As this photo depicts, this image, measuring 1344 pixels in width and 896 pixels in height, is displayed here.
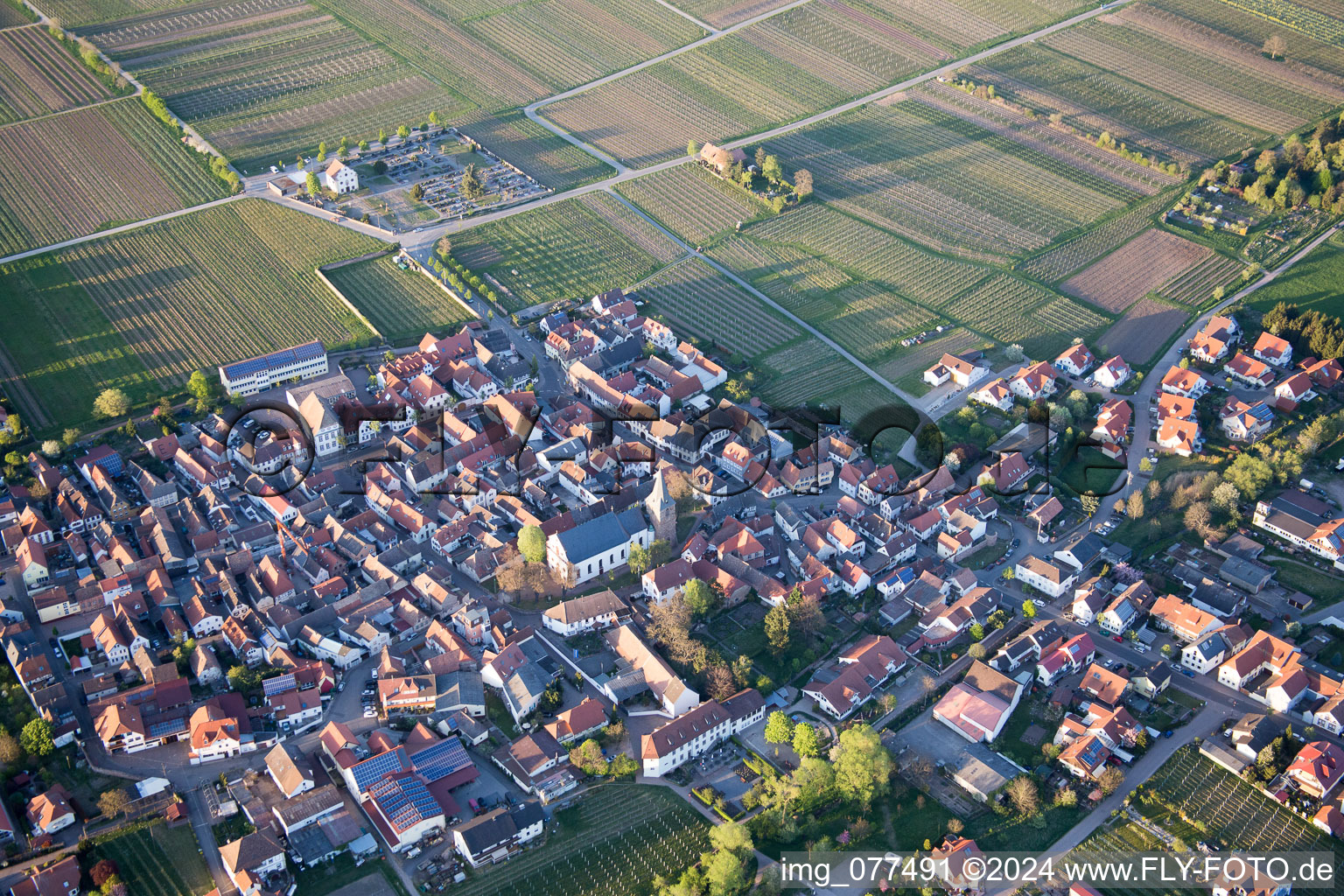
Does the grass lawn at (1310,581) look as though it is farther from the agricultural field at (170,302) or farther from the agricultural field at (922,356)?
the agricultural field at (170,302)

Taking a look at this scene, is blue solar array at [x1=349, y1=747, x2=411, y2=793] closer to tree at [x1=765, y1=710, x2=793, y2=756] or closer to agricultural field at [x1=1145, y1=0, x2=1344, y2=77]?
tree at [x1=765, y1=710, x2=793, y2=756]

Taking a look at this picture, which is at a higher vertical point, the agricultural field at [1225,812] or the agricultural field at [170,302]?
the agricultural field at [1225,812]

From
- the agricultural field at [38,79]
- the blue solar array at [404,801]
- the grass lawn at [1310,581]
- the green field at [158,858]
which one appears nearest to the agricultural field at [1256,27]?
the grass lawn at [1310,581]

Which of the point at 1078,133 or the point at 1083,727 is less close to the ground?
the point at 1078,133

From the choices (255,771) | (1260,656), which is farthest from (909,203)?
(255,771)

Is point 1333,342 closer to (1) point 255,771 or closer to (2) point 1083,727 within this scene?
(2) point 1083,727

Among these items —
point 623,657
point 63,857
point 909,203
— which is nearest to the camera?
point 63,857
